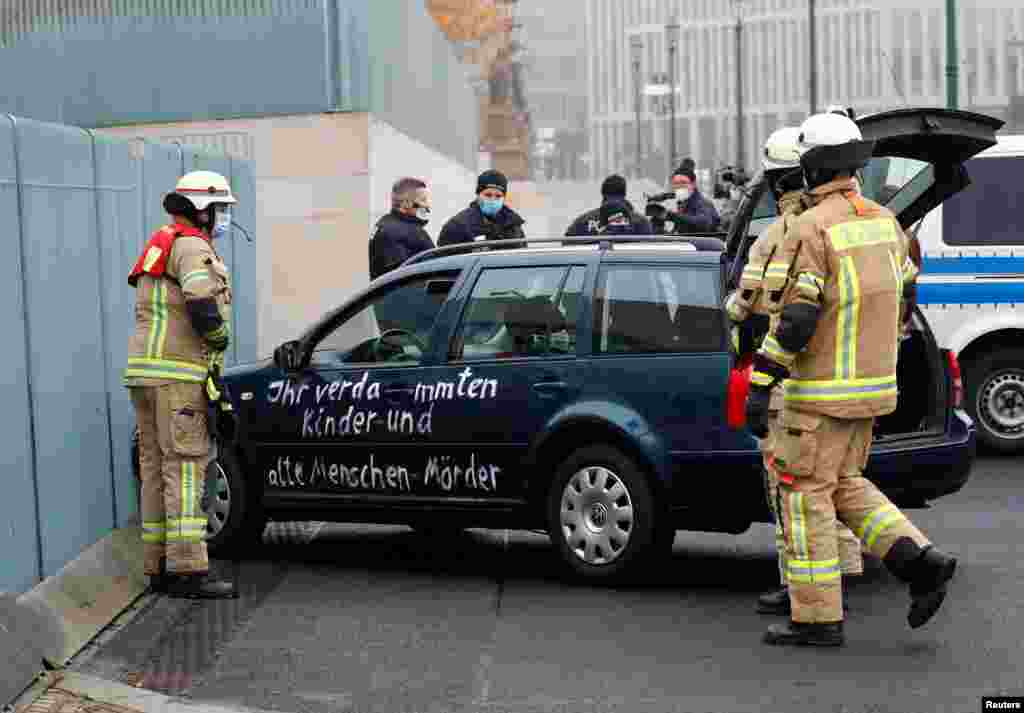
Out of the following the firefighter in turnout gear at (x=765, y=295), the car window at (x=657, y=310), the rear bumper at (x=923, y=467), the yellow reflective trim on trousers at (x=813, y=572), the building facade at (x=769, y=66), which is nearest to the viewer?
the yellow reflective trim on trousers at (x=813, y=572)

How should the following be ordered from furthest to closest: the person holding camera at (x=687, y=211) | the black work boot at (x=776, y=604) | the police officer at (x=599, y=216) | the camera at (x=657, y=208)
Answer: the camera at (x=657, y=208) < the person holding camera at (x=687, y=211) < the police officer at (x=599, y=216) < the black work boot at (x=776, y=604)

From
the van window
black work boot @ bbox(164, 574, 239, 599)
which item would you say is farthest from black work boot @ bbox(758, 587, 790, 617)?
the van window

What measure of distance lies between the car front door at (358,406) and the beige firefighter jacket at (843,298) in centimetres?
254

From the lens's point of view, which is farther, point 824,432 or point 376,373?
point 376,373

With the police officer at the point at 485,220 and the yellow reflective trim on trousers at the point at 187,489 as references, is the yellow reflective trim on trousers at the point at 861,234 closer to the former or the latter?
the yellow reflective trim on trousers at the point at 187,489

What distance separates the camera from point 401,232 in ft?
44.9

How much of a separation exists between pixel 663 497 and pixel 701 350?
2.23ft

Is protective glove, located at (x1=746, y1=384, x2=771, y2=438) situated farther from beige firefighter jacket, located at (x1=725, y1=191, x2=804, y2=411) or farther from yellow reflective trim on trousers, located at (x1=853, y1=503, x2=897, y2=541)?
yellow reflective trim on trousers, located at (x1=853, y1=503, x2=897, y2=541)

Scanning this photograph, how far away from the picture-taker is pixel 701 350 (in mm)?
8789

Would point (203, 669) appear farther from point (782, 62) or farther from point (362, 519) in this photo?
point (782, 62)

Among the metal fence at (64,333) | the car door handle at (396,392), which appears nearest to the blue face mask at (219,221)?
the metal fence at (64,333)

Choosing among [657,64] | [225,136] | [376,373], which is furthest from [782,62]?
[376,373]

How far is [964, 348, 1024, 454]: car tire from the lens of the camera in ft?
45.0

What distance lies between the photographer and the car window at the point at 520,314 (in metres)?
9.26
